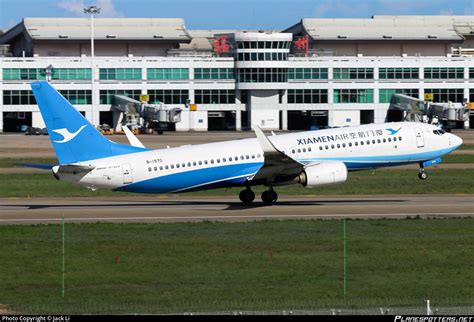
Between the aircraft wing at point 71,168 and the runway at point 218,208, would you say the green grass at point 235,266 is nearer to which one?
the runway at point 218,208

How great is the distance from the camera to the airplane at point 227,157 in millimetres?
46875

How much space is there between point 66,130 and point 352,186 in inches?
907

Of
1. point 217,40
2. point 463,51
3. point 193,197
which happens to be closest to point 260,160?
point 193,197

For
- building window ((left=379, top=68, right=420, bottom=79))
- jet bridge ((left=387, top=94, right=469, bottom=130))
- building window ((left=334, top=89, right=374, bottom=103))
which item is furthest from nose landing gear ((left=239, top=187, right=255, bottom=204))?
building window ((left=379, top=68, right=420, bottom=79))

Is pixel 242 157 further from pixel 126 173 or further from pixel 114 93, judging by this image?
pixel 114 93

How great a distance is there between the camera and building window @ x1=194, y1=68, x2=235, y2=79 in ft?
532

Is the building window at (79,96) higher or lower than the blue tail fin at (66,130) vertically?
higher

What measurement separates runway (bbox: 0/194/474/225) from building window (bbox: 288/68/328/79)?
10824 centimetres

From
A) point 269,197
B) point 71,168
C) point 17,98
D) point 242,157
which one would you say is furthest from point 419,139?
point 17,98

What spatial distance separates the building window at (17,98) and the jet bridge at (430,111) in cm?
5978

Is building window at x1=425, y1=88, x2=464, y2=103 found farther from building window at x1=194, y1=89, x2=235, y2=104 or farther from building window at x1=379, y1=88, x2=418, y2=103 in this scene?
building window at x1=194, y1=89, x2=235, y2=104

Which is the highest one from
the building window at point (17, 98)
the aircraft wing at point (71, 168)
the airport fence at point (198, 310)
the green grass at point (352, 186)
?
the building window at point (17, 98)

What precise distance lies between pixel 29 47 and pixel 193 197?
126932mm

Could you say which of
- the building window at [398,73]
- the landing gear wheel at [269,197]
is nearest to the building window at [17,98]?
the building window at [398,73]
